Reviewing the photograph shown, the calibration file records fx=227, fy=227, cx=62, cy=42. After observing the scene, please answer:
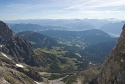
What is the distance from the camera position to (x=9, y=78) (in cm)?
14775

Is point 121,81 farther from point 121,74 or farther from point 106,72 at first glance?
point 106,72

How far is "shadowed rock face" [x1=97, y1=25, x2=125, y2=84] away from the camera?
124ft

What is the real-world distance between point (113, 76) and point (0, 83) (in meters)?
89.3

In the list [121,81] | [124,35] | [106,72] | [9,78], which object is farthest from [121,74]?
[9,78]

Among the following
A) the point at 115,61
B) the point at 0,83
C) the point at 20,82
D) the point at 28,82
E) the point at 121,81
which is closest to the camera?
the point at 121,81

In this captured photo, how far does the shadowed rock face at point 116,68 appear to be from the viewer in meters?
37.7

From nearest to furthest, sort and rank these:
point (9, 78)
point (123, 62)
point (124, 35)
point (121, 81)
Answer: point (121, 81)
point (123, 62)
point (124, 35)
point (9, 78)

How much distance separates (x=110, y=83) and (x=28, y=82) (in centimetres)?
13747

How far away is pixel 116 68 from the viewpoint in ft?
133

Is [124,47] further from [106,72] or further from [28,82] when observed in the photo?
[28,82]

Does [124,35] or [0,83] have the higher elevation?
[124,35]

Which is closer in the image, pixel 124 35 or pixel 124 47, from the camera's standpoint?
pixel 124 47

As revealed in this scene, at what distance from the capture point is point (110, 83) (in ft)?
135

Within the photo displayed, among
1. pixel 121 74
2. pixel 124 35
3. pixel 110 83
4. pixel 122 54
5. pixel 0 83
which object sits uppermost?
pixel 124 35
